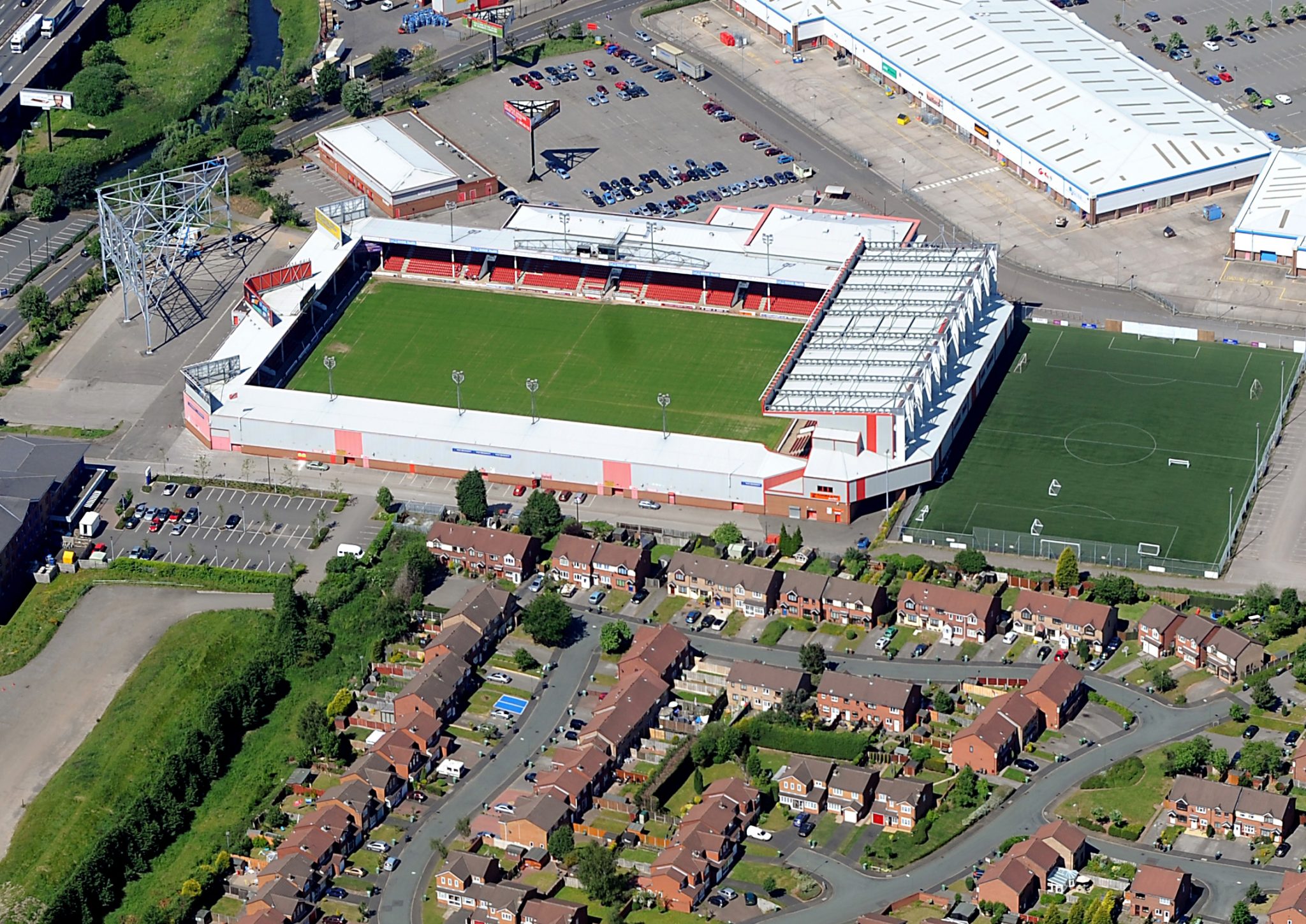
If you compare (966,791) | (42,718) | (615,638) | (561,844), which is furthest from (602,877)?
(42,718)

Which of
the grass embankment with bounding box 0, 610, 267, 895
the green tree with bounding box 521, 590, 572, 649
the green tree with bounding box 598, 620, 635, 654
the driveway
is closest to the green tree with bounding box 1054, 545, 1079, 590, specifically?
the green tree with bounding box 598, 620, 635, 654

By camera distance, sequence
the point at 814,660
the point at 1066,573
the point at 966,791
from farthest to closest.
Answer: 1. the point at 1066,573
2. the point at 814,660
3. the point at 966,791

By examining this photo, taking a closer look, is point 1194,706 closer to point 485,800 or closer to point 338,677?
point 485,800

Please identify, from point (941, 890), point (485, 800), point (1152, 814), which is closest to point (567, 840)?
point (485, 800)

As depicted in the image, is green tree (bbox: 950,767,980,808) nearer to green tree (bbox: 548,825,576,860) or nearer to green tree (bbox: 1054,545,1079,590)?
green tree (bbox: 1054,545,1079,590)

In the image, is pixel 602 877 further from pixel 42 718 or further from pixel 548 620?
pixel 42 718

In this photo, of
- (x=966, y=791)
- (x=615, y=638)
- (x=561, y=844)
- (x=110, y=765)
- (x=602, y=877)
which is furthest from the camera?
(x=615, y=638)
